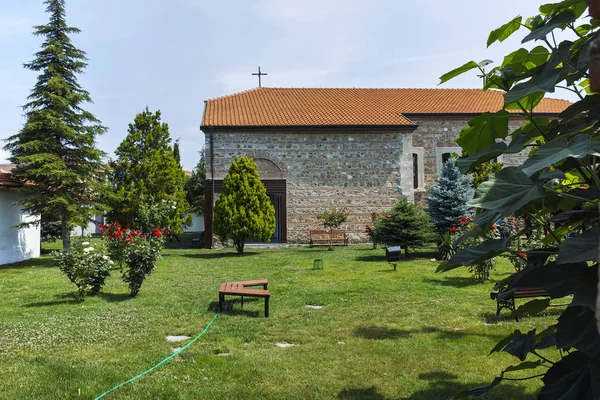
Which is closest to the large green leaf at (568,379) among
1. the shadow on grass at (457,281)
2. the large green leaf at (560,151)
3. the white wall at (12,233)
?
the large green leaf at (560,151)

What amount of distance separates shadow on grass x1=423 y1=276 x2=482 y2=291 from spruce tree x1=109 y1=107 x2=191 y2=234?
1241 centimetres

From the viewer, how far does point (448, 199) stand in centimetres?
1747

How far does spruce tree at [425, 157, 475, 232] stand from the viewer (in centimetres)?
1728

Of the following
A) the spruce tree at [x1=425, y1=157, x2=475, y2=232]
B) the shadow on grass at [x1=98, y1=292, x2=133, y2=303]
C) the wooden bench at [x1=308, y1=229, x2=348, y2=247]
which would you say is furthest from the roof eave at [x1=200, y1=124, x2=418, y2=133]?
the shadow on grass at [x1=98, y1=292, x2=133, y2=303]

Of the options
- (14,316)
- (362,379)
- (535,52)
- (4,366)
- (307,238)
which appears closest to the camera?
(535,52)

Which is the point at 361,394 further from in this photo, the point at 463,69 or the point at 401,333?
the point at 463,69

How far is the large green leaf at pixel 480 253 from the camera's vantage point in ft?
5.10

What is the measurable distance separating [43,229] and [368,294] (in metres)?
19.1

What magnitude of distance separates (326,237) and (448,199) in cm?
613

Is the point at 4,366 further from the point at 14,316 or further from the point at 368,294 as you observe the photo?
the point at 368,294

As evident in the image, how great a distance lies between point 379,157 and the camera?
2209 centimetres

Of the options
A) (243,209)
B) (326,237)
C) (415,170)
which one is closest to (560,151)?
(243,209)

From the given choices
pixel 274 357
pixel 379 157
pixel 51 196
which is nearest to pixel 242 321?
pixel 274 357

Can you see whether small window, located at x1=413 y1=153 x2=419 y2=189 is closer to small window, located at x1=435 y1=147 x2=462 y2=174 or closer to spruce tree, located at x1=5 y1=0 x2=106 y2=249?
small window, located at x1=435 y1=147 x2=462 y2=174
